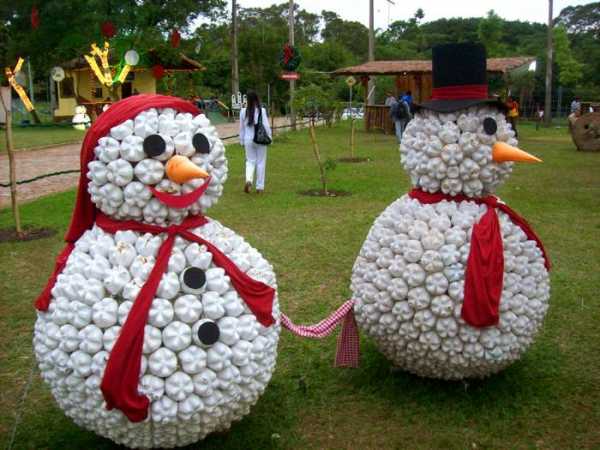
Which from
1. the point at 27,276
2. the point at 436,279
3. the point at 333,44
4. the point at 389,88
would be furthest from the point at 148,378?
the point at 333,44

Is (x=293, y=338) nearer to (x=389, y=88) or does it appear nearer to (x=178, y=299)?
(x=178, y=299)

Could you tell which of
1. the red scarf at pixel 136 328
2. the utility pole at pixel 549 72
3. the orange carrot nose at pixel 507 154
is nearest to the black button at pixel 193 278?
the red scarf at pixel 136 328

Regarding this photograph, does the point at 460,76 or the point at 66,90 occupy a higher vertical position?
the point at 66,90

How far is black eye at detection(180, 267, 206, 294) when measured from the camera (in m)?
3.04

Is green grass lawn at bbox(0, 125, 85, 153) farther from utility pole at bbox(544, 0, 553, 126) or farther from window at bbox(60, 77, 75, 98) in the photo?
utility pole at bbox(544, 0, 553, 126)

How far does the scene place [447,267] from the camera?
12.0ft

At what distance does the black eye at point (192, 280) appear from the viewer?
9.96ft

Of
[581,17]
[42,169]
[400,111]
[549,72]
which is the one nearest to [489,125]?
[42,169]

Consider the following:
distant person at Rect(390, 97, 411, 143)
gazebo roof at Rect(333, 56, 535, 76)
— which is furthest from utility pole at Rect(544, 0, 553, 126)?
distant person at Rect(390, 97, 411, 143)

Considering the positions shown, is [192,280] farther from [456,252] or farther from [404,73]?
[404,73]

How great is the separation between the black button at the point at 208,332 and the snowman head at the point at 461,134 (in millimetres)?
1660

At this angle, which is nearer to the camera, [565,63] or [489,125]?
[489,125]

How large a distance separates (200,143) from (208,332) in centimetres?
93

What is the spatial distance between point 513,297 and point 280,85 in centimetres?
3788
